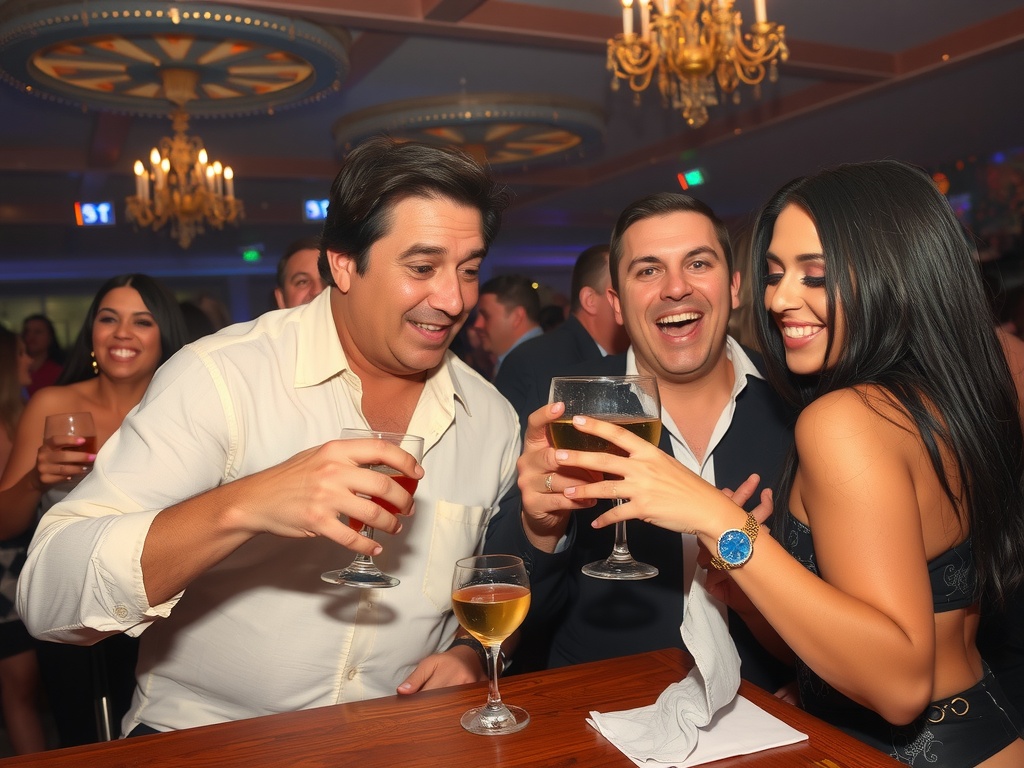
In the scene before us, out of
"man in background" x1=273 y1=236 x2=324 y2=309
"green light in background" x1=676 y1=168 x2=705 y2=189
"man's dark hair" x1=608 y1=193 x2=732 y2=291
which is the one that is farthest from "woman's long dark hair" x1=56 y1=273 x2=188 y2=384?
"green light in background" x1=676 y1=168 x2=705 y2=189

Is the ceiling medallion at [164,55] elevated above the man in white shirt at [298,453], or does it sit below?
above

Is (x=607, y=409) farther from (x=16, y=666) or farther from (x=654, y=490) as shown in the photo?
(x=16, y=666)

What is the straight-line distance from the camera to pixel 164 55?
6.20 meters

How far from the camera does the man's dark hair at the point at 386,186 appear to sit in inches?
75.1

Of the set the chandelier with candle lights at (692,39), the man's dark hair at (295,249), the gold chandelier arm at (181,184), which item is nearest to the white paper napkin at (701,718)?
the man's dark hair at (295,249)

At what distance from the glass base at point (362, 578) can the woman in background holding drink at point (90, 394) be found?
2.00 m

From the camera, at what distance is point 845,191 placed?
162 cm

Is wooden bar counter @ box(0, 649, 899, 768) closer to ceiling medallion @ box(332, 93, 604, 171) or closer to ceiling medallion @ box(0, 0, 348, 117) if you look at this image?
ceiling medallion @ box(0, 0, 348, 117)

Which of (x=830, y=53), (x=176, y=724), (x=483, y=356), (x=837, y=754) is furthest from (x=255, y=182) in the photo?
(x=837, y=754)

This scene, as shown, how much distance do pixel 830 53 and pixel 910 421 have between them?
258 inches

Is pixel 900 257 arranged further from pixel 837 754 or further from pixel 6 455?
pixel 6 455

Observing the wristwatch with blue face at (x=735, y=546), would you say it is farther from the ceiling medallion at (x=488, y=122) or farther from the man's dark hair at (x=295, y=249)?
the ceiling medallion at (x=488, y=122)

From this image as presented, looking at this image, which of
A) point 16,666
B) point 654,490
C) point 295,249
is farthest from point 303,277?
point 654,490

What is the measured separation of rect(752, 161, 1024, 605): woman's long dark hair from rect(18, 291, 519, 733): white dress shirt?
0.94 meters
